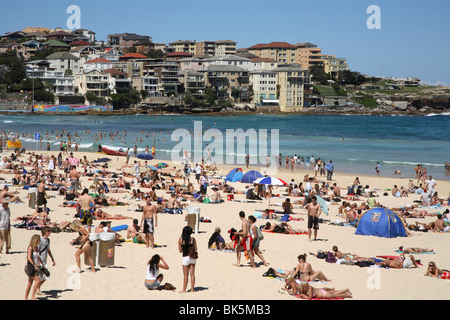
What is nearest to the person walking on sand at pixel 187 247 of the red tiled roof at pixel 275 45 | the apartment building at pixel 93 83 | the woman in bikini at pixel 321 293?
the woman in bikini at pixel 321 293

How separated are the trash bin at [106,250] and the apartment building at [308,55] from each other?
14861 centimetres

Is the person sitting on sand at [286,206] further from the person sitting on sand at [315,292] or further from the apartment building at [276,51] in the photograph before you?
the apartment building at [276,51]

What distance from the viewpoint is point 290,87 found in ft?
412

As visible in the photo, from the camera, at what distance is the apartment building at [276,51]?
14825 centimetres

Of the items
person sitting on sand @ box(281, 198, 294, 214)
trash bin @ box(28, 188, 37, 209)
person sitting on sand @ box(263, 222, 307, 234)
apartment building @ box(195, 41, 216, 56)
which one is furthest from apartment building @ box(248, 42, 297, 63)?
person sitting on sand @ box(263, 222, 307, 234)

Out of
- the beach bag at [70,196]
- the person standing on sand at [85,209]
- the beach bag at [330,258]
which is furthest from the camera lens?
the beach bag at [70,196]

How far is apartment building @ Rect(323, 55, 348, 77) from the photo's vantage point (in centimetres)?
16388

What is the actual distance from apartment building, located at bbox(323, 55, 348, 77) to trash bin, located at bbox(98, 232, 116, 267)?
522 feet

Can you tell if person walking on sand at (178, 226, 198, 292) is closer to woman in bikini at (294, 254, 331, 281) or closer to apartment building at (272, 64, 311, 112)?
woman in bikini at (294, 254, 331, 281)

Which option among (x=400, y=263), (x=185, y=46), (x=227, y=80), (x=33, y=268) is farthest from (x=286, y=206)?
(x=185, y=46)

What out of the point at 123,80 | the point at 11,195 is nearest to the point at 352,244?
the point at 11,195

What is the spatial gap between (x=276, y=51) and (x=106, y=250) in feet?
A: 473
